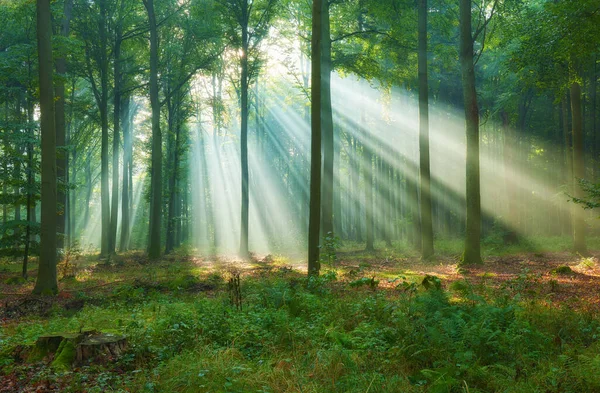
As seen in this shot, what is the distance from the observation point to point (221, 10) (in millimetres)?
→ 21281

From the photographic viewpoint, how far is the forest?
16.0 ft

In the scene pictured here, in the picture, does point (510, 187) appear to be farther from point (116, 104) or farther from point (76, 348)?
point (76, 348)

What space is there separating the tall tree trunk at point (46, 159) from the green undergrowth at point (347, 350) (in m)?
4.23

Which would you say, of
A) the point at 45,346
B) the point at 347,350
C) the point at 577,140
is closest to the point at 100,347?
the point at 45,346

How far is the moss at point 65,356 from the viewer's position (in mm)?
5047

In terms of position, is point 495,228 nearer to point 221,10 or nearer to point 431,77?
point 431,77

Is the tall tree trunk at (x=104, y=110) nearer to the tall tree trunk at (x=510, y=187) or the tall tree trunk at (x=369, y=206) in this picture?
the tall tree trunk at (x=369, y=206)

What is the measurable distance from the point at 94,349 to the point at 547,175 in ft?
103

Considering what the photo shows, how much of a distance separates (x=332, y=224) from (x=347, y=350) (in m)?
12.6

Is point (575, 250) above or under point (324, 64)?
under

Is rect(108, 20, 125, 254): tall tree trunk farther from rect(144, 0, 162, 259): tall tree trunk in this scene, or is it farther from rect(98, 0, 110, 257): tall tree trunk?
rect(144, 0, 162, 259): tall tree trunk

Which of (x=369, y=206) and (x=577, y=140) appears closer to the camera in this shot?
(x=577, y=140)

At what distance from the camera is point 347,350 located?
16.4ft

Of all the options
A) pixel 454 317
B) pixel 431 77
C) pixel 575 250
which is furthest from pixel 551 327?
pixel 431 77
